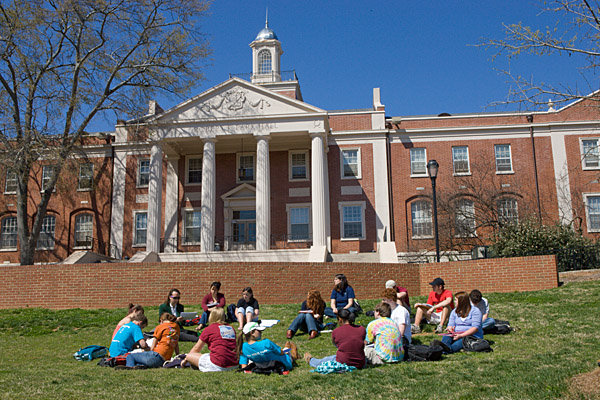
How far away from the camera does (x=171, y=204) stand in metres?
33.9

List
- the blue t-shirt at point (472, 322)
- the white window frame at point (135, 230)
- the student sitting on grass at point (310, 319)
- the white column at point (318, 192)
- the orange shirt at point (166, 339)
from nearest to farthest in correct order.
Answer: the orange shirt at point (166, 339), the blue t-shirt at point (472, 322), the student sitting on grass at point (310, 319), the white column at point (318, 192), the white window frame at point (135, 230)

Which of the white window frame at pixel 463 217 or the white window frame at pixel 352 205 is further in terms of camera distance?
the white window frame at pixel 352 205

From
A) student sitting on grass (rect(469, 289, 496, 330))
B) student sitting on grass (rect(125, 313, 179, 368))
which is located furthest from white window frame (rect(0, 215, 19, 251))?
student sitting on grass (rect(469, 289, 496, 330))

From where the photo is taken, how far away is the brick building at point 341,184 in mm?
33094

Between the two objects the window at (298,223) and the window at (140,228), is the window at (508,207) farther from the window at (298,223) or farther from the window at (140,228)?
the window at (140,228)

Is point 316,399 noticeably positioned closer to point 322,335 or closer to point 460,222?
point 322,335

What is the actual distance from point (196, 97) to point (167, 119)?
194 centimetres

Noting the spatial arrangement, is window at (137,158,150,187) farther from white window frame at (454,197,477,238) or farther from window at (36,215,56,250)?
white window frame at (454,197,477,238)

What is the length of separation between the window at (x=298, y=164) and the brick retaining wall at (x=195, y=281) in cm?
1391

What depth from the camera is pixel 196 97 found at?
31.4 metres

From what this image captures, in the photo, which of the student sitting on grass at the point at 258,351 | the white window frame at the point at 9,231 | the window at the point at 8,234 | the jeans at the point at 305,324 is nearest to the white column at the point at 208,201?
the white window frame at the point at 9,231

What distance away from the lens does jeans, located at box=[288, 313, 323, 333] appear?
43.2 feet

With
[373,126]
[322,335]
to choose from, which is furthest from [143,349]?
[373,126]

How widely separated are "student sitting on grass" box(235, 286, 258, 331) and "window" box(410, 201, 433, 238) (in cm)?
2071
